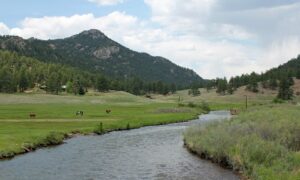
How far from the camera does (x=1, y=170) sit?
1500 inches

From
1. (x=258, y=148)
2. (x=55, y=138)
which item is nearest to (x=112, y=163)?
(x=258, y=148)

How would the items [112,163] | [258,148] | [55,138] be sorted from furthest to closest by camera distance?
1. [55,138]
2. [112,163]
3. [258,148]

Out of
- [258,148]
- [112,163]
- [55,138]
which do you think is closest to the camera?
[258,148]

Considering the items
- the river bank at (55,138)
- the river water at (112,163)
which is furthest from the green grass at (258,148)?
the river bank at (55,138)

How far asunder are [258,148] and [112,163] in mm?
14190

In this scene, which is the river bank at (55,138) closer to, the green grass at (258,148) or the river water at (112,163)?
the river water at (112,163)

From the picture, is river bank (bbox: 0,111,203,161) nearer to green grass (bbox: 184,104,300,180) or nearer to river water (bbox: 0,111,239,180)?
river water (bbox: 0,111,239,180)

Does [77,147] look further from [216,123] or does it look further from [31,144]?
[216,123]

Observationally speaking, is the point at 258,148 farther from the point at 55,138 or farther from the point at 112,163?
the point at 55,138

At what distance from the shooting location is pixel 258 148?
3631 cm

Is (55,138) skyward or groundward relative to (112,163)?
skyward

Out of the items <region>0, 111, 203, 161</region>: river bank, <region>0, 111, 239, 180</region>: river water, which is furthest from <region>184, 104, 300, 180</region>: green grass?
<region>0, 111, 203, 161</region>: river bank

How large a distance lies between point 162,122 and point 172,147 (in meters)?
41.4

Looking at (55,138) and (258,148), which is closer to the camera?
(258,148)
